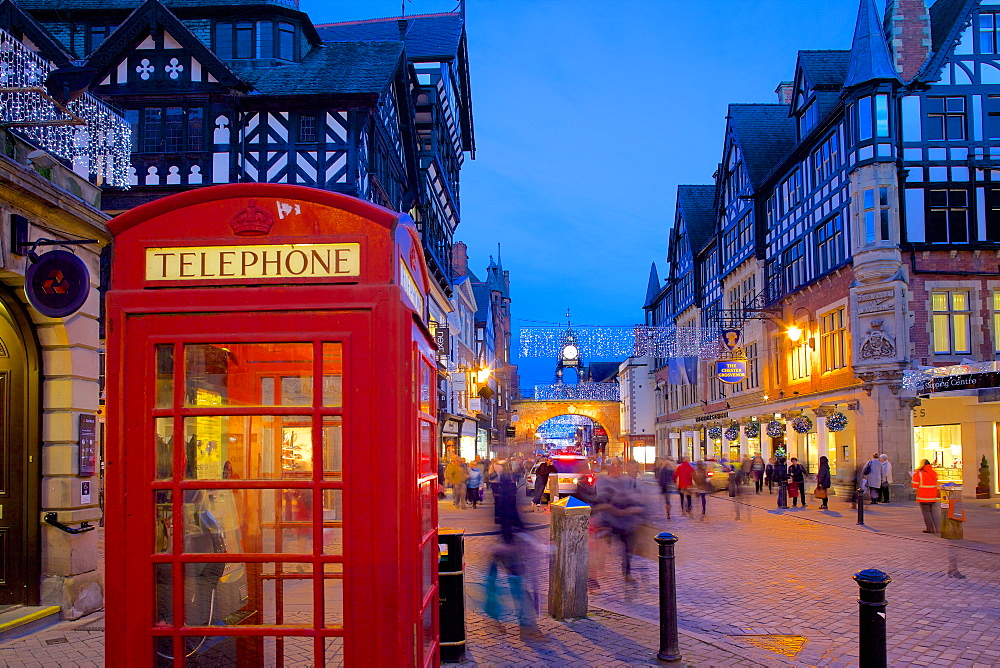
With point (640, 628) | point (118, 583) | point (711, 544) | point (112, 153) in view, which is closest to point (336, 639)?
point (118, 583)

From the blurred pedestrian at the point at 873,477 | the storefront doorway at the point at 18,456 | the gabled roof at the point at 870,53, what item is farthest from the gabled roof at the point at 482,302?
the storefront doorway at the point at 18,456

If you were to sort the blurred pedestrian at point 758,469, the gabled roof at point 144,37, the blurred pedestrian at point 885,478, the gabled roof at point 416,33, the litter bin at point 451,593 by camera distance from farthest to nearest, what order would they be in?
the gabled roof at point 416,33 → the blurred pedestrian at point 758,469 → the blurred pedestrian at point 885,478 → the gabled roof at point 144,37 → the litter bin at point 451,593

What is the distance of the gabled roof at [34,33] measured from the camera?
19625mm

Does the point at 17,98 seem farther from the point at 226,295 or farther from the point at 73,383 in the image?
the point at 226,295

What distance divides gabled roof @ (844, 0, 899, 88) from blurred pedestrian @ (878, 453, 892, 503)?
1085cm

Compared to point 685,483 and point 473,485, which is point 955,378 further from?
point 473,485

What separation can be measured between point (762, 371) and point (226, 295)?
35.7 m

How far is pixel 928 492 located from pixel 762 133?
25653mm

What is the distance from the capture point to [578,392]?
83.2 m

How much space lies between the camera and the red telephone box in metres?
3.70

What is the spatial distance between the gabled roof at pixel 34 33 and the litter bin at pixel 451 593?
1734cm

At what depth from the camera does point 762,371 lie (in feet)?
122

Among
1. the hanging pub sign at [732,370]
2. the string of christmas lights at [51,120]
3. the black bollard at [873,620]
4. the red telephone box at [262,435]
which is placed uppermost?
the string of christmas lights at [51,120]

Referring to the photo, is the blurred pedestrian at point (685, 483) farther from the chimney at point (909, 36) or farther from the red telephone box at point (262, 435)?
the red telephone box at point (262, 435)
